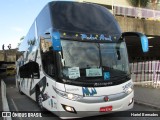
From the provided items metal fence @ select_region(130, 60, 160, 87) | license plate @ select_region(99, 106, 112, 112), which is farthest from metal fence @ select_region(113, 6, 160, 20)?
license plate @ select_region(99, 106, 112, 112)

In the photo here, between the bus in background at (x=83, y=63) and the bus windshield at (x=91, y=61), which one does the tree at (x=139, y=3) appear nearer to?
the bus in background at (x=83, y=63)

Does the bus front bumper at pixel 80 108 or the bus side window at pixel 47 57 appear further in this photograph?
the bus side window at pixel 47 57

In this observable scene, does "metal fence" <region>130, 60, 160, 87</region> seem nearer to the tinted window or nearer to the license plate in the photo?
the tinted window

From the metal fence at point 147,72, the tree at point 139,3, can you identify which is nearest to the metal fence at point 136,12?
the metal fence at point 147,72

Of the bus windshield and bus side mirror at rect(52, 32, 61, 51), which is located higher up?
bus side mirror at rect(52, 32, 61, 51)

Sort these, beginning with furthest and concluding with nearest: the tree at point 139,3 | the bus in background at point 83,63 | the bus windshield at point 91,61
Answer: the tree at point 139,3 → the bus windshield at point 91,61 → the bus in background at point 83,63

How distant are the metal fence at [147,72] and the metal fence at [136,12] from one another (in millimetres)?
4976

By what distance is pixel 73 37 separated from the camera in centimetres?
861

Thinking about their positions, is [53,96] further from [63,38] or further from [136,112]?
[136,112]

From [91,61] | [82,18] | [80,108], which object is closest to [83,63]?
[91,61]

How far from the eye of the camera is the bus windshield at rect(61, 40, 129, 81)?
830cm

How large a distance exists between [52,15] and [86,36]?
4.19ft

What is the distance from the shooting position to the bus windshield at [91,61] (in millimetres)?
8305

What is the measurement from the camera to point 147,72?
20156mm
